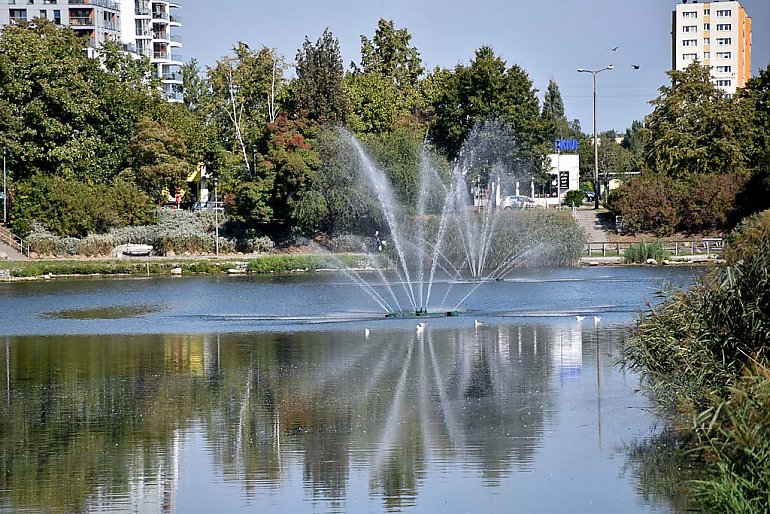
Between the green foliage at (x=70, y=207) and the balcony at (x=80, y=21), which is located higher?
the balcony at (x=80, y=21)

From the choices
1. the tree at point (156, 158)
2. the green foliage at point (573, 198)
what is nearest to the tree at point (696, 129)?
the green foliage at point (573, 198)

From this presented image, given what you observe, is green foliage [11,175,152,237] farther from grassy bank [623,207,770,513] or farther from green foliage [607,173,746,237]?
grassy bank [623,207,770,513]

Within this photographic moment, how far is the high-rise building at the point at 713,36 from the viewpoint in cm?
12988

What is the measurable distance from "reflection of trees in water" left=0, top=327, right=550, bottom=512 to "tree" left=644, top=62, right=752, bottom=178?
46.2m

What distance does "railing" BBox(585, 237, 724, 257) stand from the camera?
2242 inches

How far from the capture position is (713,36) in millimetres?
130375

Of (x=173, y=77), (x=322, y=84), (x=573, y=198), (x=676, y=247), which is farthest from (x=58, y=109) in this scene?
(x=173, y=77)

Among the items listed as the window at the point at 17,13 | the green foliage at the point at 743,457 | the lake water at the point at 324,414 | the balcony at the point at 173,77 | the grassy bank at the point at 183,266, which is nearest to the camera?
the green foliage at the point at 743,457

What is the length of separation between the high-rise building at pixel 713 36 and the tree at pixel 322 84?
70932mm

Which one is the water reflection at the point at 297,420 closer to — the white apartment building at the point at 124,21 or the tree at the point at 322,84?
the tree at the point at 322,84

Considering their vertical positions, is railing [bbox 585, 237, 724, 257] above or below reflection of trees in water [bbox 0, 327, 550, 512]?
above

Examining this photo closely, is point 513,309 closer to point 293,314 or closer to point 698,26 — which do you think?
point 293,314

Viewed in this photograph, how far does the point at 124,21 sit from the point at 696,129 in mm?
64537

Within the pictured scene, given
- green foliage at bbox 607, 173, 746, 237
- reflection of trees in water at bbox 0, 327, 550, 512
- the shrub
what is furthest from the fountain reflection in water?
reflection of trees in water at bbox 0, 327, 550, 512
